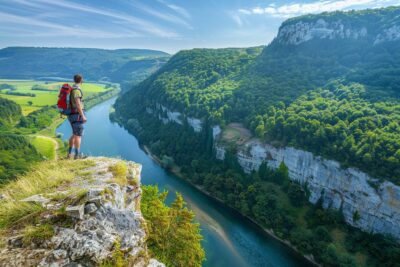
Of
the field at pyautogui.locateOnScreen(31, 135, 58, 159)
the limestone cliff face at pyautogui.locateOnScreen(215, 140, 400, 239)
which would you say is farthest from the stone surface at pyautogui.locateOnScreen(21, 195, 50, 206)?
the field at pyautogui.locateOnScreen(31, 135, 58, 159)

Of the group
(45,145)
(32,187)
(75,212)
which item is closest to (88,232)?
(75,212)

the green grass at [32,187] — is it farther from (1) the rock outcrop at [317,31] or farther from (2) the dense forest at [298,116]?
(1) the rock outcrop at [317,31]

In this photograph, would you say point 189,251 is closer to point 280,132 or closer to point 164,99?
point 280,132

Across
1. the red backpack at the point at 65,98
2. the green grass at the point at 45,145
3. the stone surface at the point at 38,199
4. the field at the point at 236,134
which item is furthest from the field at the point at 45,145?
the stone surface at the point at 38,199

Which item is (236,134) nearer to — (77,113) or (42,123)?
(77,113)

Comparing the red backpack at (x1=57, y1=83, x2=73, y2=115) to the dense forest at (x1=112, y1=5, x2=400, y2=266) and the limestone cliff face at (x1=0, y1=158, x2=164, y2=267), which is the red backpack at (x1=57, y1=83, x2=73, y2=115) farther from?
the dense forest at (x1=112, y1=5, x2=400, y2=266)

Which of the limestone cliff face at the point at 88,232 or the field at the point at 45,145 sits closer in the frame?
the limestone cliff face at the point at 88,232
